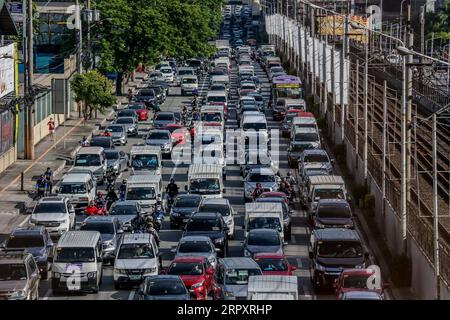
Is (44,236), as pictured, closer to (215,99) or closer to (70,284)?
(70,284)

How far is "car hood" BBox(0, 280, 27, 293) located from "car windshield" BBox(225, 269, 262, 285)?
16.9ft

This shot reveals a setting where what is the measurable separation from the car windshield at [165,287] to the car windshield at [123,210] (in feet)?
44.0

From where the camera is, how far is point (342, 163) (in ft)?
209

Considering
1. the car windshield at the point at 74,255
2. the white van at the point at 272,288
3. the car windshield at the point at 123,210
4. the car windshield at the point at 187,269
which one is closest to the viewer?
the white van at the point at 272,288

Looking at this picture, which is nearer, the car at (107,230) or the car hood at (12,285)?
the car hood at (12,285)

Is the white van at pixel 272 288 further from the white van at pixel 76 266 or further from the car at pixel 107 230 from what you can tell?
the car at pixel 107 230

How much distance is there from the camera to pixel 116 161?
197 ft

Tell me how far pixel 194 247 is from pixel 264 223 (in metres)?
5.43

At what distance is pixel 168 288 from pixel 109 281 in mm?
6328

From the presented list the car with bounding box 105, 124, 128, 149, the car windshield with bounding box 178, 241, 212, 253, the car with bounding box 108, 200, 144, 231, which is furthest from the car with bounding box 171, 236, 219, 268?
the car with bounding box 105, 124, 128, 149

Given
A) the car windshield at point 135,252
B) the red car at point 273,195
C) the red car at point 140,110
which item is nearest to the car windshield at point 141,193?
the red car at point 273,195

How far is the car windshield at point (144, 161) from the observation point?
188 ft

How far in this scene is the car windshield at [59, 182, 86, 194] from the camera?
5038 centimetres
